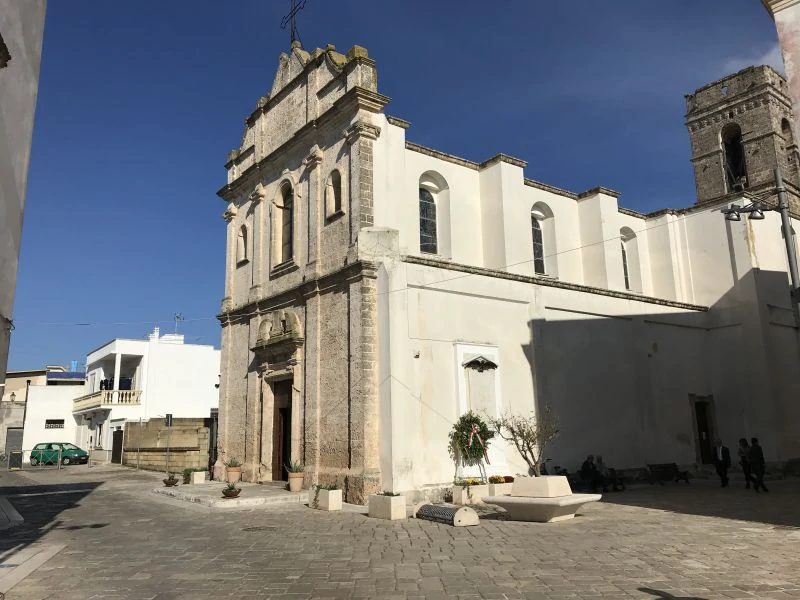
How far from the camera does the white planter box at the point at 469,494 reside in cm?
1441

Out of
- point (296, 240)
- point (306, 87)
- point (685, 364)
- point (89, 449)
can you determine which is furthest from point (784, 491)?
point (89, 449)

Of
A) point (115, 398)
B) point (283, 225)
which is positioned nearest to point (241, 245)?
point (283, 225)

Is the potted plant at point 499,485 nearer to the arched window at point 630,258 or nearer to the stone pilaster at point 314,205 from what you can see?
the stone pilaster at point 314,205

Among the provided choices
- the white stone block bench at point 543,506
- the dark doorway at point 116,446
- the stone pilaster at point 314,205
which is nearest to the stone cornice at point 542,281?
the stone pilaster at point 314,205

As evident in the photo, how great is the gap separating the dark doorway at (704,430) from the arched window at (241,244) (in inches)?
683

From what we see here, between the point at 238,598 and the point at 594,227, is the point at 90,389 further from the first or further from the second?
the point at 238,598

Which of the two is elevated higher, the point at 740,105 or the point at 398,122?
the point at 740,105

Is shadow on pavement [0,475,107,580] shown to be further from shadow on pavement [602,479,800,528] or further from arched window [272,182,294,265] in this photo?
shadow on pavement [602,479,800,528]

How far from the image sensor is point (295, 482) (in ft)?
53.8

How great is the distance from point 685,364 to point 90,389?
130 feet

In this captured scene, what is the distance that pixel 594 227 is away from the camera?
72.3 ft

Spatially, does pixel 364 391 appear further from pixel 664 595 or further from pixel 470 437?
pixel 664 595

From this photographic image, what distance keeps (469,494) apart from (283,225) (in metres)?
10.7

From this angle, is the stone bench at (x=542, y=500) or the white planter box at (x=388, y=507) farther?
the white planter box at (x=388, y=507)
